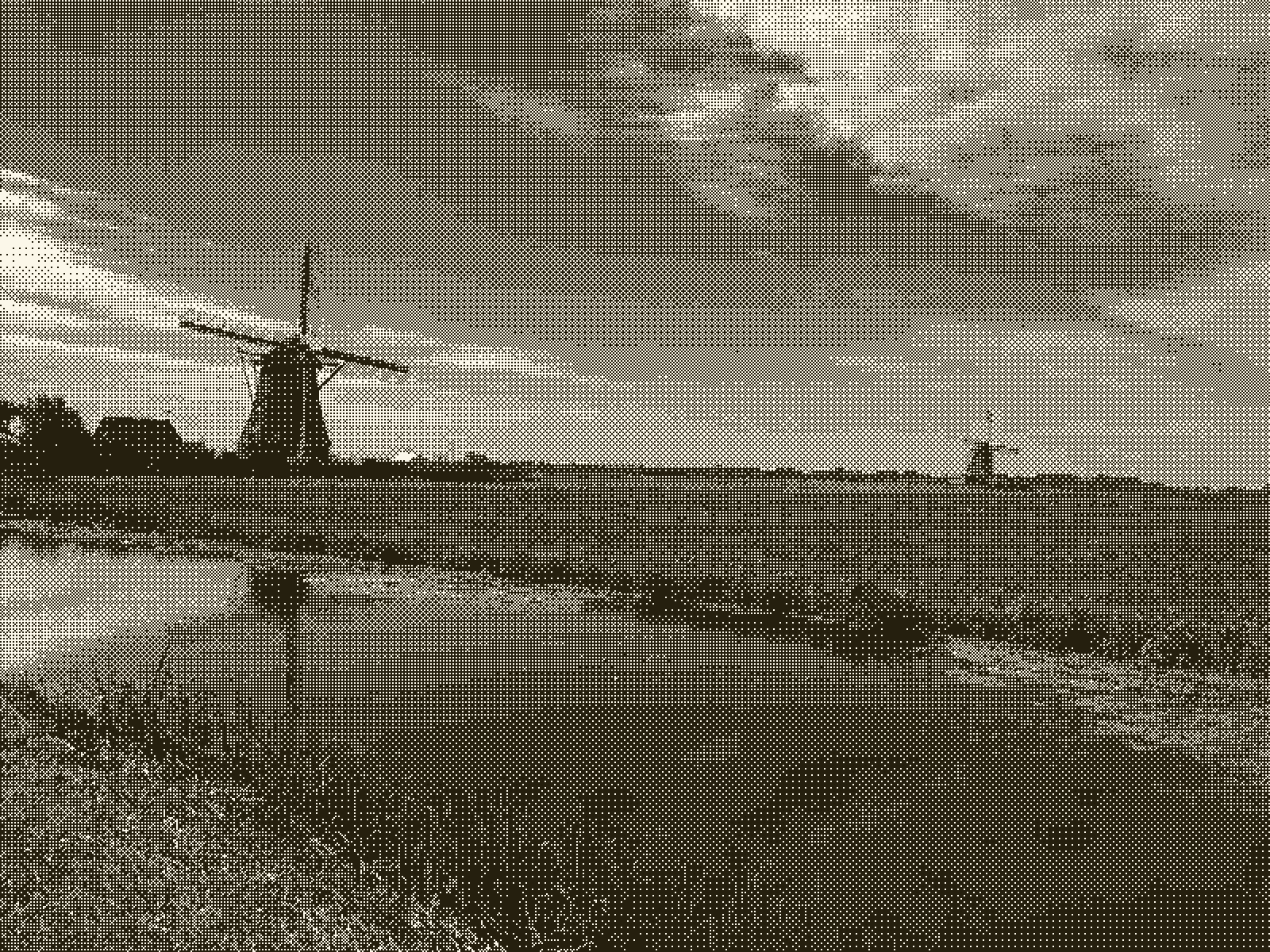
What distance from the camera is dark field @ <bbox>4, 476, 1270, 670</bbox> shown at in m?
17.4

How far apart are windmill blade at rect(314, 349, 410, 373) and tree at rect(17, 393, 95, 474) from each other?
50.2ft

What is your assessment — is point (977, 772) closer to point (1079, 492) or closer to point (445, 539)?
point (445, 539)

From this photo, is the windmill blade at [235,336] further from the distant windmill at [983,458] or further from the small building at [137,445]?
the distant windmill at [983,458]

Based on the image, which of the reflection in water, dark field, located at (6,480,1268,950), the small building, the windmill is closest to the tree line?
the small building

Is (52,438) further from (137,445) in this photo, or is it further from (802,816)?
(802,816)

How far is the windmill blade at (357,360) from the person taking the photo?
56.5 m

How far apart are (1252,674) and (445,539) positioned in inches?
1048

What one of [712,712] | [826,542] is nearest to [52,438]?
[826,542]

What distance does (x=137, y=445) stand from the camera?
53.1 metres

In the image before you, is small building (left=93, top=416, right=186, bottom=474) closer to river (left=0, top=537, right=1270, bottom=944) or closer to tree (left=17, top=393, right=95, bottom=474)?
tree (left=17, top=393, right=95, bottom=474)

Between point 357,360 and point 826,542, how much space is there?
4149 cm

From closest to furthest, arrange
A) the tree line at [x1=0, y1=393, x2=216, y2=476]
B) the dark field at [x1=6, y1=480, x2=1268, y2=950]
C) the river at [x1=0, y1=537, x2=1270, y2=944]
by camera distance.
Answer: the dark field at [x1=6, y1=480, x2=1268, y2=950] → the river at [x1=0, y1=537, x2=1270, y2=944] → the tree line at [x1=0, y1=393, x2=216, y2=476]

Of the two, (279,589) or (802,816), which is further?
(279,589)

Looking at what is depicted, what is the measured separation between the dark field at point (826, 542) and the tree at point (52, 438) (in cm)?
176
